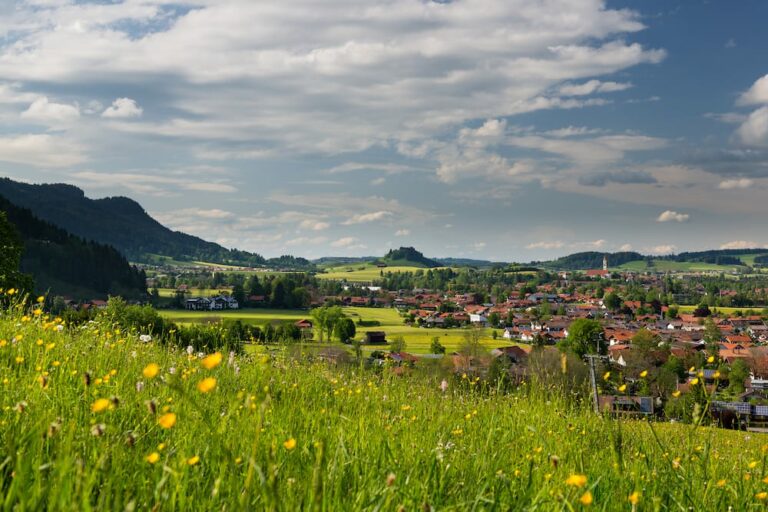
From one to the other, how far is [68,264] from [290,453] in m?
158

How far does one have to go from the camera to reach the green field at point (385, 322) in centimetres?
11325

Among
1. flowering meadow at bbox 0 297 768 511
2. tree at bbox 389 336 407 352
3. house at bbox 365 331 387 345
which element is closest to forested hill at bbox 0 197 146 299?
house at bbox 365 331 387 345

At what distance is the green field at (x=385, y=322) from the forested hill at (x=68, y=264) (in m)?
23.6

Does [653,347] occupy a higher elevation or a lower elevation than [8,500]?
lower

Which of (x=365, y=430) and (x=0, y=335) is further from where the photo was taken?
(x=0, y=335)

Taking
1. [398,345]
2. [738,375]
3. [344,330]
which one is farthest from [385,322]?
[738,375]

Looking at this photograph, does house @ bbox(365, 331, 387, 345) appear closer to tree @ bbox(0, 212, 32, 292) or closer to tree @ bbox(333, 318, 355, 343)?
tree @ bbox(333, 318, 355, 343)

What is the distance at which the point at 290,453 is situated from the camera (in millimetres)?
3879

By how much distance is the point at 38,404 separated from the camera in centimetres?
415

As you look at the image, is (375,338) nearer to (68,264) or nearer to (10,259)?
(68,264)

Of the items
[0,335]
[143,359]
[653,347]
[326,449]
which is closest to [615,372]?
[326,449]

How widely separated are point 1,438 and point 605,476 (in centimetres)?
377

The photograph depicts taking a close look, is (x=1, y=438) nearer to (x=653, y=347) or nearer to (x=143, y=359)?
(x=143, y=359)

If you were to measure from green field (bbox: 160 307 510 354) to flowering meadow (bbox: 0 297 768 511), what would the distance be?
93957mm
